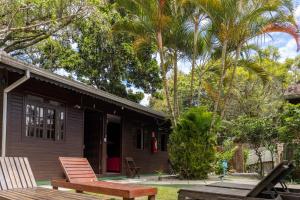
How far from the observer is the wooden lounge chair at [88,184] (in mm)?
6043

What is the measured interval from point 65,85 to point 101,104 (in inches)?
149

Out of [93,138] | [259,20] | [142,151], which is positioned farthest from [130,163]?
[259,20]

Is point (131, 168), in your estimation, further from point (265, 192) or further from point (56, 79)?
point (265, 192)

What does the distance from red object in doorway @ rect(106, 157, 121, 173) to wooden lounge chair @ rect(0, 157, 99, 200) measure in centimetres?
900

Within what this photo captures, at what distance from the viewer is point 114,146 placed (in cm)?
1664

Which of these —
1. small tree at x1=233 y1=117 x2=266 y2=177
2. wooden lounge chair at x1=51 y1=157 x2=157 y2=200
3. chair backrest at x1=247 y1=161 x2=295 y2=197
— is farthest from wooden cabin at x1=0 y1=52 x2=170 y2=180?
chair backrest at x1=247 y1=161 x2=295 y2=197

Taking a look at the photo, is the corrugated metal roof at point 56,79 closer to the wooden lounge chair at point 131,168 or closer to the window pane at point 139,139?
the wooden lounge chair at point 131,168

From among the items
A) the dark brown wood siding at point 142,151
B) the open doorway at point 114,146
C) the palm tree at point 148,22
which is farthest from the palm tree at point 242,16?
the open doorway at point 114,146

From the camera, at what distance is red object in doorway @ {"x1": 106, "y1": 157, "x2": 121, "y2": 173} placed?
15775 millimetres

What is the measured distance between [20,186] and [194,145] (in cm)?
806

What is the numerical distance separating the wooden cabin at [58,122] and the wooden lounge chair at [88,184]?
2.46 m

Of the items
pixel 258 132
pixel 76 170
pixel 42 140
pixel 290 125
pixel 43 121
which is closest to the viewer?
pixel 76 170

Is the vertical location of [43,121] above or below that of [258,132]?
above

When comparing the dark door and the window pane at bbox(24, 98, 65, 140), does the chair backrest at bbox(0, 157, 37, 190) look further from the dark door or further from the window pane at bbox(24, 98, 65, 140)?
the dark door
